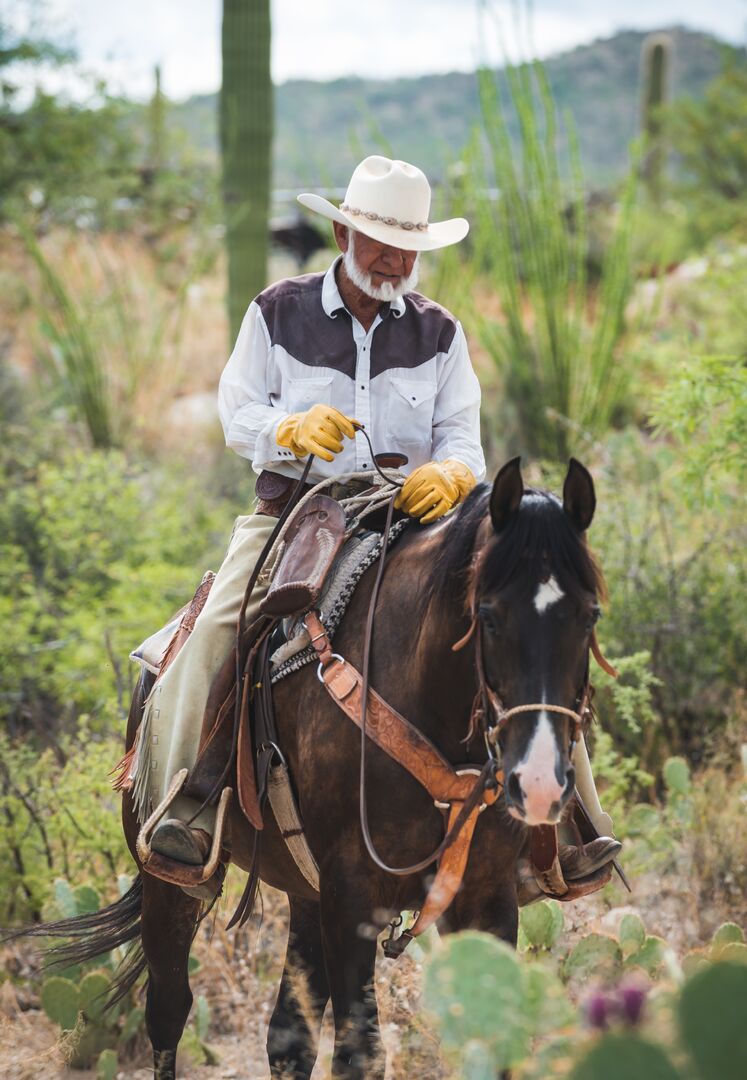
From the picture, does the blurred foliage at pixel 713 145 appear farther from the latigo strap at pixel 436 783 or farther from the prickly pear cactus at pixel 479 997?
the prickly pear cactus at pixel 479 997

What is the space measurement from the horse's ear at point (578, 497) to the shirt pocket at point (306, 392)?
1177 millimetres

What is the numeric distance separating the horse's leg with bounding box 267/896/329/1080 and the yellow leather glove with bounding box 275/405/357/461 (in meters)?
1.58

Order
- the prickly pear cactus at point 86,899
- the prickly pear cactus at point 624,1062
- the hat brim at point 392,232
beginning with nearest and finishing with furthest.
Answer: the prickly pear cactus at point 624,1062
the hat brim at point 392,232
the prickly pear cactus at point 86,899

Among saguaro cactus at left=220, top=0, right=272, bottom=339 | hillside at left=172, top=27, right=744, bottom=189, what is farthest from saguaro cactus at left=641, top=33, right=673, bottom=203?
hillside at left=172, top=27, right=744, bottom=189

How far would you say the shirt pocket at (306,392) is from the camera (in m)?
3.74

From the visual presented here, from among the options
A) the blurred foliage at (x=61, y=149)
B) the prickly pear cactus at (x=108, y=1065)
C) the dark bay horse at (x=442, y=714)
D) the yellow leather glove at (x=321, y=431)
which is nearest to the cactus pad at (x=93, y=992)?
the prickly pear cactus at (x=108, y=1065)

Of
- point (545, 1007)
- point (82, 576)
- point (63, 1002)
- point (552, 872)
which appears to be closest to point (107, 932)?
point (63, 1002)

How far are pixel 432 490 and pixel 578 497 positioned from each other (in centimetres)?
64

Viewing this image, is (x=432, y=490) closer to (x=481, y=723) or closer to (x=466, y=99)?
(x=481, y=723)

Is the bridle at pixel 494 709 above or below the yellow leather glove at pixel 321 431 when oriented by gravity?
below

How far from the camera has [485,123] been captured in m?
11.1

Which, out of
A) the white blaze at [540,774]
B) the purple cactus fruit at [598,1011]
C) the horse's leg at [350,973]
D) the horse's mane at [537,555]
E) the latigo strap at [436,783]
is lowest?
the horse's leg at [350,973]

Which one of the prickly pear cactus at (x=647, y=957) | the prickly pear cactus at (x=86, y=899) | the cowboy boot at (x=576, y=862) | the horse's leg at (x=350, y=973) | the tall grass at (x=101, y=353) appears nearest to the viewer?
the horse's leg at (x=350, y=973)

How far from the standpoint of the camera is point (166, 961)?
3982 millimetres
